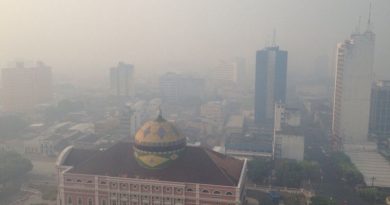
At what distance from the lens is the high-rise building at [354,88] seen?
33.1m

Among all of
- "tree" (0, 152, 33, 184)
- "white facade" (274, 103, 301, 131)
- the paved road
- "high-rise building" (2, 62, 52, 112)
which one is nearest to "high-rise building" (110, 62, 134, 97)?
"high-rise building" (2, 62, 52, 112)

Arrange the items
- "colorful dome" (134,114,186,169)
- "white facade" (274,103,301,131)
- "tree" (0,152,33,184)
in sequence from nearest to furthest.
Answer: "colorful dome" (134,114,186,169), "tree" (0,152,33,184), "white facade" (274,103,301,131)

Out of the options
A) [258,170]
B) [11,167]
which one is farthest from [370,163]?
[11,167]

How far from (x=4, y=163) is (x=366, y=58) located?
93.7ft

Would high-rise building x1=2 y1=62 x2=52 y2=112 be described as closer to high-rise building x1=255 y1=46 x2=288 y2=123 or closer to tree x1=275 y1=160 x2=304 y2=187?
high-rise building x1=255 y1=46 x2=288 y2=123

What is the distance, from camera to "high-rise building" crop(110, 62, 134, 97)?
200 feet

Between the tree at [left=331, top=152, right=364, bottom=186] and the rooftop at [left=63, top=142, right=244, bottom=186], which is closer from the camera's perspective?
the rooftop at [left=63, top=142, right=244, bottom=186]

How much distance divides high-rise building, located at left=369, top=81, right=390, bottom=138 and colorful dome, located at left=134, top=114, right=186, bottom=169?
2593cm

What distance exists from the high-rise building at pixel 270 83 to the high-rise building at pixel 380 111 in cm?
1011

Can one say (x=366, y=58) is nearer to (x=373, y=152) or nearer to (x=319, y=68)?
(x=373, y=152)

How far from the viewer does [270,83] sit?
149 feet

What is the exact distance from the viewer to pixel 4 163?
80.0 feet

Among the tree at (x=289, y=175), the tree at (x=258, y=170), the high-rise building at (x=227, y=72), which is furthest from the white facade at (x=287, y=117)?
the high-rise building at (x=227, y=72)

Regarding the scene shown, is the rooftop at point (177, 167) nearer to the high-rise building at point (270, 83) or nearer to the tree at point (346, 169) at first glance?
the tree at point (346, 169)
